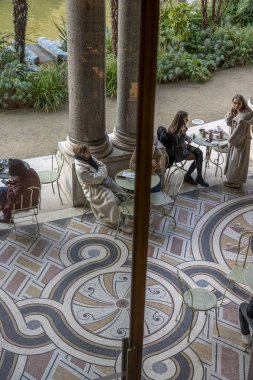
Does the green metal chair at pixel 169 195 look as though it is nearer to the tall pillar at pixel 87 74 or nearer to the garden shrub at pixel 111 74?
the tall pillar at pixel 87 74

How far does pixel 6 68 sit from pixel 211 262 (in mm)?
4403

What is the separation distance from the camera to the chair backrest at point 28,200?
528cm

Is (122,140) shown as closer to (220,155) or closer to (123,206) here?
(123,206)

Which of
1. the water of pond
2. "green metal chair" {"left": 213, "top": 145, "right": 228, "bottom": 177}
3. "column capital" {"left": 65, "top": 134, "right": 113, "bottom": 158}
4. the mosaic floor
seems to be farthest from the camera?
"green metal chair" {"left": 213, "top": 145, "right": 228, "bottom": 177}

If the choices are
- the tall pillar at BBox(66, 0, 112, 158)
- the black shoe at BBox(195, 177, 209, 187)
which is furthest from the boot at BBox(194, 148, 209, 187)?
the tall pillar at BBox(66, 0, 112, 158)

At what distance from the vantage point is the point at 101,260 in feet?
16.7

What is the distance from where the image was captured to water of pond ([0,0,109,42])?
20.3 ft

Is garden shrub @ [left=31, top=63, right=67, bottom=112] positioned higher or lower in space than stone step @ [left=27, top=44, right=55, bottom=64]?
lower

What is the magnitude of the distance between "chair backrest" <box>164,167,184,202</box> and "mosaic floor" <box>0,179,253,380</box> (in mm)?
155

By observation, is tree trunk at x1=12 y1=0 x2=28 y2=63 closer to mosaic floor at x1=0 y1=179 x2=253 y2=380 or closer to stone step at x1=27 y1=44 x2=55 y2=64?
stone step at x1=27 y1=44 x2=55 y2=64

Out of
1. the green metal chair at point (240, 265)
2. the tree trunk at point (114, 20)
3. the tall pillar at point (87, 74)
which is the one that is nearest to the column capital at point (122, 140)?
the tall pillar at point (87, 74)

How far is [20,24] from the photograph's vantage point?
686 centimetres

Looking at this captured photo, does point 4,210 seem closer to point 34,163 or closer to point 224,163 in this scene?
point 34,163

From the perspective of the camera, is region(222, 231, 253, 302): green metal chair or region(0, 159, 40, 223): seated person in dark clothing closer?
region(222, 231, 253, 302): green metal chair
